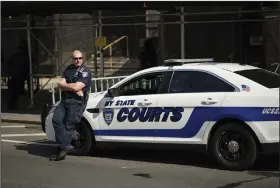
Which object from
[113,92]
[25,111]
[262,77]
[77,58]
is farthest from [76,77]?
[25,111]

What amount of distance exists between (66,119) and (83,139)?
518mm

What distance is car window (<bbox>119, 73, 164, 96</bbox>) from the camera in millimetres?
8336

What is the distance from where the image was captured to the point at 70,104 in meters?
8.62

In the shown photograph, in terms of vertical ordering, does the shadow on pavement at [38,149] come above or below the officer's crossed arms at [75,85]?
below

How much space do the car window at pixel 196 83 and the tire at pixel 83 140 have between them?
165 cm

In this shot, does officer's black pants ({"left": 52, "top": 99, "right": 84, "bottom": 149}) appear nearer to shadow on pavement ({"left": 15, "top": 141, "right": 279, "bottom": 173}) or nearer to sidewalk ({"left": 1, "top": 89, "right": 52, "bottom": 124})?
shadow on pavement ({"left": 15, "top": 141, "right": 279, "bottom": 173})

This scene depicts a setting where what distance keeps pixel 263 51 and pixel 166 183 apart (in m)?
9.62

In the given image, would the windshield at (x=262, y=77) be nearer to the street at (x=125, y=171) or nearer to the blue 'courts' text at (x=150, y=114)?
the blue 'courts' text at (x=150, y=114)

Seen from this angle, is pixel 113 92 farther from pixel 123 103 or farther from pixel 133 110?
pixel 133 110

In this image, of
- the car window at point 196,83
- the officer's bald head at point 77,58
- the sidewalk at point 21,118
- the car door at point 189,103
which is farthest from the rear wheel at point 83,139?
the sidewalk at point 21,118

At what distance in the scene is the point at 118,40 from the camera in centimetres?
2034

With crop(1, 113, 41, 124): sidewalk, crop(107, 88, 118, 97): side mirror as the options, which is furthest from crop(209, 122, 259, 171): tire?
crop(1, 113, 41, 124): sidewalk

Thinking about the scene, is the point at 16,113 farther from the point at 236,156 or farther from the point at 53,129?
the point at 236,156

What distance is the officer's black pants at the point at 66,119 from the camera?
862 centimetres
